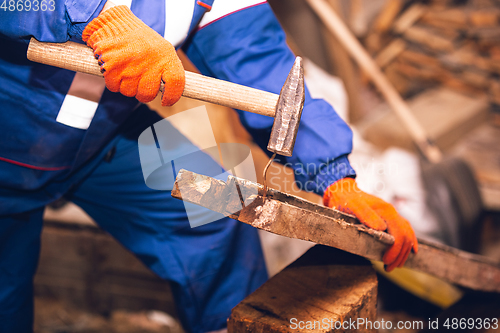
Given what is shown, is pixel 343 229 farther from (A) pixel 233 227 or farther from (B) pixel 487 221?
(B) pixel 487 221

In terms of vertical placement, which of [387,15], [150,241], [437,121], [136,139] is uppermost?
[387,15]

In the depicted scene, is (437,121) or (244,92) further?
(437,121)

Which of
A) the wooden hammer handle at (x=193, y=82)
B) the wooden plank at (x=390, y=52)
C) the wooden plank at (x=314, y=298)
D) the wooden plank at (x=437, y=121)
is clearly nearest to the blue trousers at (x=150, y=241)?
the wooden plank at (x=314, y=298)

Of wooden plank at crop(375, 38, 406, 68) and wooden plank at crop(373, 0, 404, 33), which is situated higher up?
wooden plank at crop(373, 0, 404, 33)

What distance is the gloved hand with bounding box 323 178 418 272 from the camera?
3.66 feet

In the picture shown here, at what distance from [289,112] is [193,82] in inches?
9.8

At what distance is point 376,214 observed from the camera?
113 centimetres

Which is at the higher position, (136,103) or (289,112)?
(289,112)

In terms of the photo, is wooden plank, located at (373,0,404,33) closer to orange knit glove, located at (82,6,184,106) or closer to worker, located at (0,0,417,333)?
worker, located at (0,0,417,333)

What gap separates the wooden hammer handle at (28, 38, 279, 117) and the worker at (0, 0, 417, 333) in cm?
3

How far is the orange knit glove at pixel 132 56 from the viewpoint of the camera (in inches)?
35.2

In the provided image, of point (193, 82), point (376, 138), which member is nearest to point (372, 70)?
point (376, 138)

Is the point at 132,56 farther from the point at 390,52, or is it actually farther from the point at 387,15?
the point at 390,52

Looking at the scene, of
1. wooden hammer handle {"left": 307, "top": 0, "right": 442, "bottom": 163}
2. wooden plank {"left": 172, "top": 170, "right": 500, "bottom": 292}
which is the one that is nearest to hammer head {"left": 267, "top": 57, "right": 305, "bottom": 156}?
wooden plank {"left": 172, "top": 170, "right": 500, "bottom": 292}
